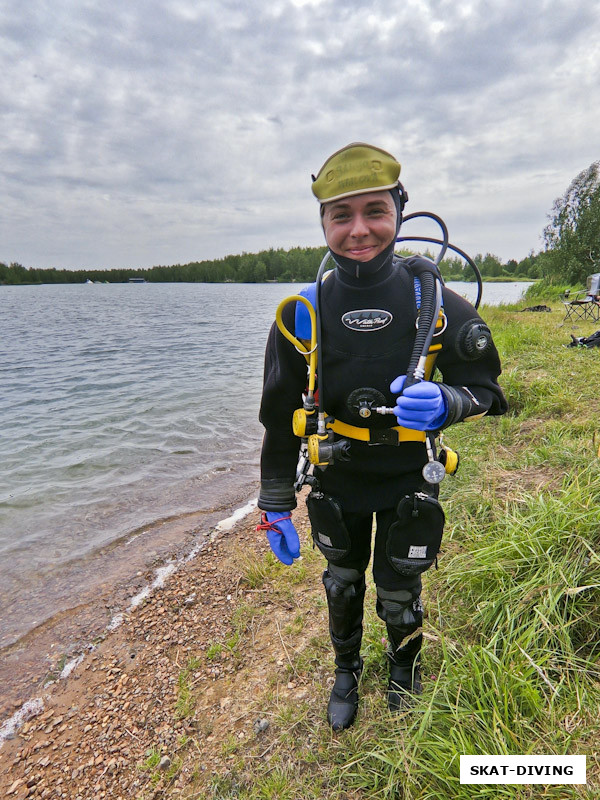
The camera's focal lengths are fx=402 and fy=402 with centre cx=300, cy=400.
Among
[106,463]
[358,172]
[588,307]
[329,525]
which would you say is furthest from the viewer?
[588,307]

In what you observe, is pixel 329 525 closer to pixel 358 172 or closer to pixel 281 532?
pixel 281 532

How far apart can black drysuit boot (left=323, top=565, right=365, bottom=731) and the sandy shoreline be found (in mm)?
745

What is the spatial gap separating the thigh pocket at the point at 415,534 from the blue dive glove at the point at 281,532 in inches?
20.4

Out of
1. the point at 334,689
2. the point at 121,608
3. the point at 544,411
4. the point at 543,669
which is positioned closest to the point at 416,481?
the point at 543,669

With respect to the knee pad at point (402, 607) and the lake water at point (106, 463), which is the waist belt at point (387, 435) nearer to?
the knee pad at point (402, 607)

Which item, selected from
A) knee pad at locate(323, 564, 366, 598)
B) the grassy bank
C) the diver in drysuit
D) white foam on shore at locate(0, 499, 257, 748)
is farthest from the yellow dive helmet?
white foam on shore at locate(0, 499, 257, 748)

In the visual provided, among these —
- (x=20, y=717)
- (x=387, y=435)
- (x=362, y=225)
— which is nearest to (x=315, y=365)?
(x=387, y=435)

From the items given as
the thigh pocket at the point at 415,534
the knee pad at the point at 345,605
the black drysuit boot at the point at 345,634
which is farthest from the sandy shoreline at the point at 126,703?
the thigh pocket at the point at 415,534

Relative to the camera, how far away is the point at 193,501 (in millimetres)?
5785

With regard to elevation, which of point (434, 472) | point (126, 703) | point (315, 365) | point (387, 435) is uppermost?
point (315, 365)

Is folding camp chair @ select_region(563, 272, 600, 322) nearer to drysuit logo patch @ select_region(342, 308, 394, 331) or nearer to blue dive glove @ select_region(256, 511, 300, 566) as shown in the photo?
drysuit logo patch @ select_region(342, 308, 394, 331)

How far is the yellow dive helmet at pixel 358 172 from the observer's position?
1641 mm

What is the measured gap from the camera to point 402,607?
80.4 inches

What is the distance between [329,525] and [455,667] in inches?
35.6
